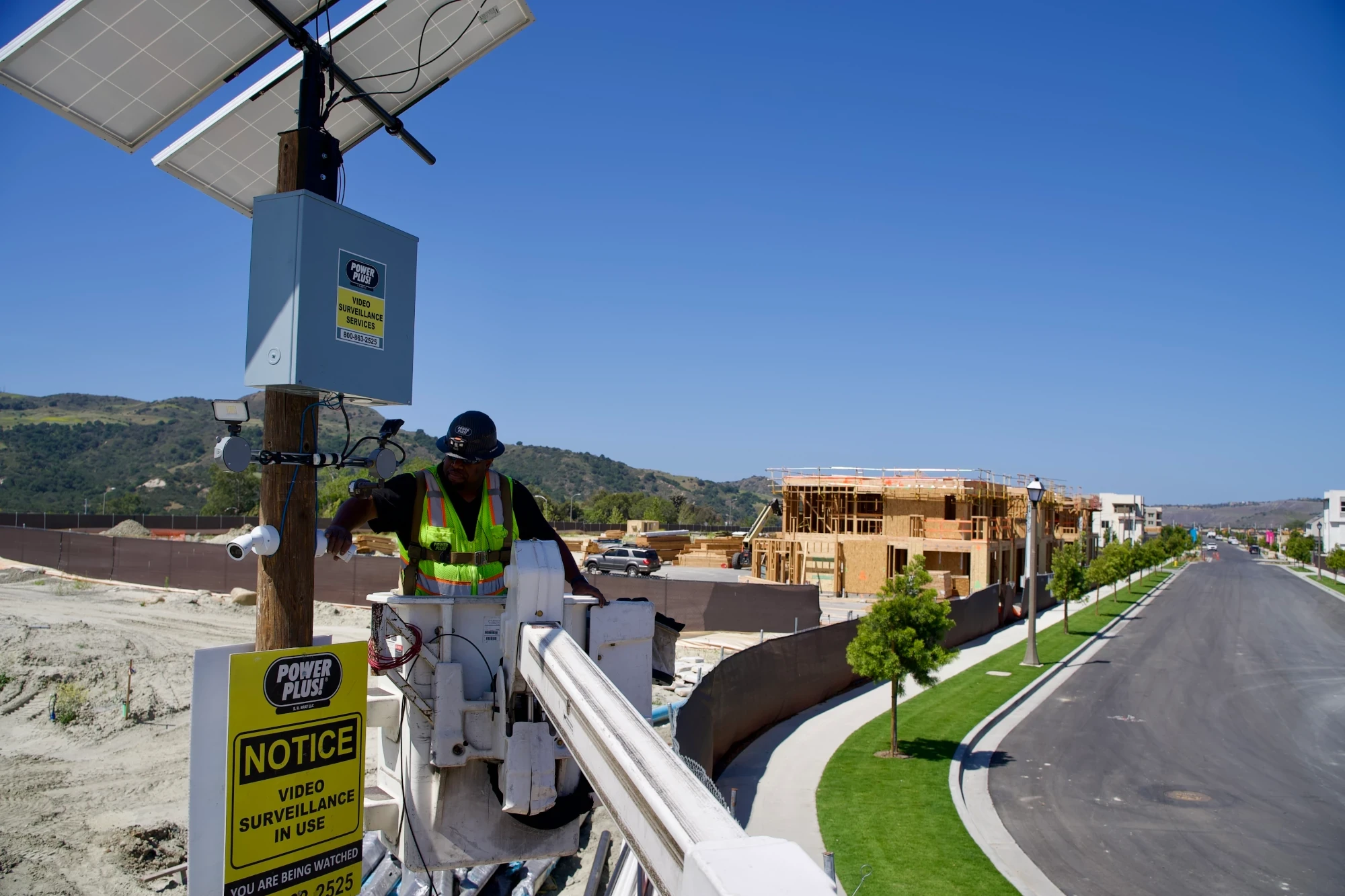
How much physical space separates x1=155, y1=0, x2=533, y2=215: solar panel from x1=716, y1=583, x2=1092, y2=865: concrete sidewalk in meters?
8.29

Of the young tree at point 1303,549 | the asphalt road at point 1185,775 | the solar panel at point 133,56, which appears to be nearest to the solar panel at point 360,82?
the solar panel at point 133,56

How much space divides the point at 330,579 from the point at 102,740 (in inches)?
560

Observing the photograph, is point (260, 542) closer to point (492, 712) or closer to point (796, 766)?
point (492, 712)

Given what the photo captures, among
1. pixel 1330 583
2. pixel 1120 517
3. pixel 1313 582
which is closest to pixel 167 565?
pixel 1330 583

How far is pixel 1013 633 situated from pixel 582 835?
27.0m

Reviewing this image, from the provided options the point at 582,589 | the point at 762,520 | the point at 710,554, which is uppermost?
the point at 582,589

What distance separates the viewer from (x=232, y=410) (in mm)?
4605

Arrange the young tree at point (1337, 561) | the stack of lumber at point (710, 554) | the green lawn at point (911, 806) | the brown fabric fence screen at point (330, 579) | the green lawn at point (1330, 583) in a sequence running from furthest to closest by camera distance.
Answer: the young tree at point (1337, 561)
the green lawn at point (1330, 583)
the stack of lumber at point (710, 554)
the brown fabric fence screen at point (330, 579)
the green lawn at point (911, 806)

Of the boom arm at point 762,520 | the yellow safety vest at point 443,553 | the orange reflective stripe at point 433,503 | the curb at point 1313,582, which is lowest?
the curb at point 1313,582

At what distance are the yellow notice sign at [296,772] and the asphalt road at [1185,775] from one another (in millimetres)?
10116

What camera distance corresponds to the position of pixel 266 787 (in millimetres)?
3711

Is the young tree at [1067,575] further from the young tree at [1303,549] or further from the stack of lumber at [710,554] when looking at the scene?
the young tree at [1303,549]

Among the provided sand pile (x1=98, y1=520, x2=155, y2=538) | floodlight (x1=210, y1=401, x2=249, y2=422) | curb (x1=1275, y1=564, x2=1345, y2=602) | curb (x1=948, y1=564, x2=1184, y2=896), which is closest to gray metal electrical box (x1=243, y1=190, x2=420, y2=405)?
floodlight (x1=210, y1=401, x2=249, y2=422)

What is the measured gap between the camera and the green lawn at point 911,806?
11047mm
